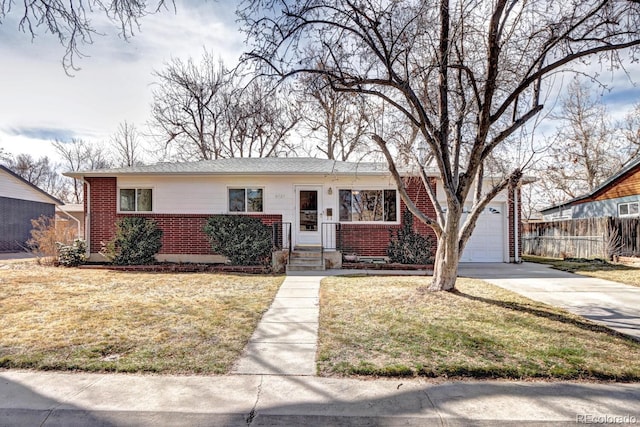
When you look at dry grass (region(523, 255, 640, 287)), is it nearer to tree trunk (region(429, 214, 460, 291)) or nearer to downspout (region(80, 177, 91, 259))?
tree trunk (region(429, 214, 460, 291))

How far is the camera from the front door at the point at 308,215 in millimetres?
11781

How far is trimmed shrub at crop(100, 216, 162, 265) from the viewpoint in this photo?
10883 millimetres

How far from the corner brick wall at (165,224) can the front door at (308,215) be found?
0.74 m

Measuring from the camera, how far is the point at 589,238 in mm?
13172

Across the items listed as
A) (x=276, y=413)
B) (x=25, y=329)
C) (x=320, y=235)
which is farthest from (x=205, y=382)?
(x=320, y=235)

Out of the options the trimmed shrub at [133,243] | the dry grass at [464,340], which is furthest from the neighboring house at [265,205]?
the dry grass at [464,340]

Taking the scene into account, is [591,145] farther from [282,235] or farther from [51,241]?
[51,241]

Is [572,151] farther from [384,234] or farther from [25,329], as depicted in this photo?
[25,329]

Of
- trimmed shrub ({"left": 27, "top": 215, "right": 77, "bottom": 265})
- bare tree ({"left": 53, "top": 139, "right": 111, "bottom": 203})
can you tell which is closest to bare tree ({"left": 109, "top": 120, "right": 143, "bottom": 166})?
bare tree ({"left": 53, "top": 139, "right": 111, "bottom": 203})

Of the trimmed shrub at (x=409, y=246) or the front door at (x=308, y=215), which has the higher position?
the front door at (x=308, y=215)

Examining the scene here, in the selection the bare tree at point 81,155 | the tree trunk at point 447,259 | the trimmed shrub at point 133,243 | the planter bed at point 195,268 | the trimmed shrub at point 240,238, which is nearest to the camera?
the tree trunk at point 447,259

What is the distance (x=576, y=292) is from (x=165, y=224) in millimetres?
11389

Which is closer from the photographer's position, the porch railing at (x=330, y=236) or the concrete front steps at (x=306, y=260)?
the concrete front steps at (x=306, y=260)

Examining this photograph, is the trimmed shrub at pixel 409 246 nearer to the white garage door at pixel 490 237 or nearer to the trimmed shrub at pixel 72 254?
the white garage door at pixel 490 237
